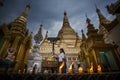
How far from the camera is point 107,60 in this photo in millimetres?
14922

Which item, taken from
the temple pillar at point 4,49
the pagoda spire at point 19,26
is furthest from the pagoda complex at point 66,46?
the temple pillar at point 4,49

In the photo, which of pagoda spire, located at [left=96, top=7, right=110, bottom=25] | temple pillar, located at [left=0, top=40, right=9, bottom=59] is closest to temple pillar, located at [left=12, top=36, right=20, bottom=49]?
temple pillar, located at [left=0, top=40, right=9, bottom=59]

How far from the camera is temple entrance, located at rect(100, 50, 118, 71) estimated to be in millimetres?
14117

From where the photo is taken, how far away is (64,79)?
8148 mm

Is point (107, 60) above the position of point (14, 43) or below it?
below

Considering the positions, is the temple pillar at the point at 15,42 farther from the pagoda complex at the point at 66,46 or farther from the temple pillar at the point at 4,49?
the pagoda complex at the point at 66,46

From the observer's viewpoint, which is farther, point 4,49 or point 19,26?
point 19,26

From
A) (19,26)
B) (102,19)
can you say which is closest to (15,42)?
(19,26)

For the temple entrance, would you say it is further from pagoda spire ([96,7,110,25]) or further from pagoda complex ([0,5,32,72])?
pagoda complex ([0,5,32,72])

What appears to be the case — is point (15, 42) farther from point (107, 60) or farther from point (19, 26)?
point (107, 60)

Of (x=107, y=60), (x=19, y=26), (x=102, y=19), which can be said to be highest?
(x=102, y=19)

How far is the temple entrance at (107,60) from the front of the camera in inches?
556

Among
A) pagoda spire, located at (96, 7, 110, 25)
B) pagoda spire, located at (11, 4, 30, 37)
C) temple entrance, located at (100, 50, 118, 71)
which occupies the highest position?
pagoda spire, located at (96, 7, 110, 25)

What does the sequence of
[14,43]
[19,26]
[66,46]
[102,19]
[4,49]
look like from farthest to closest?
[66,46] < [102,19] < [19,26] < [14,43] < [4,49]
